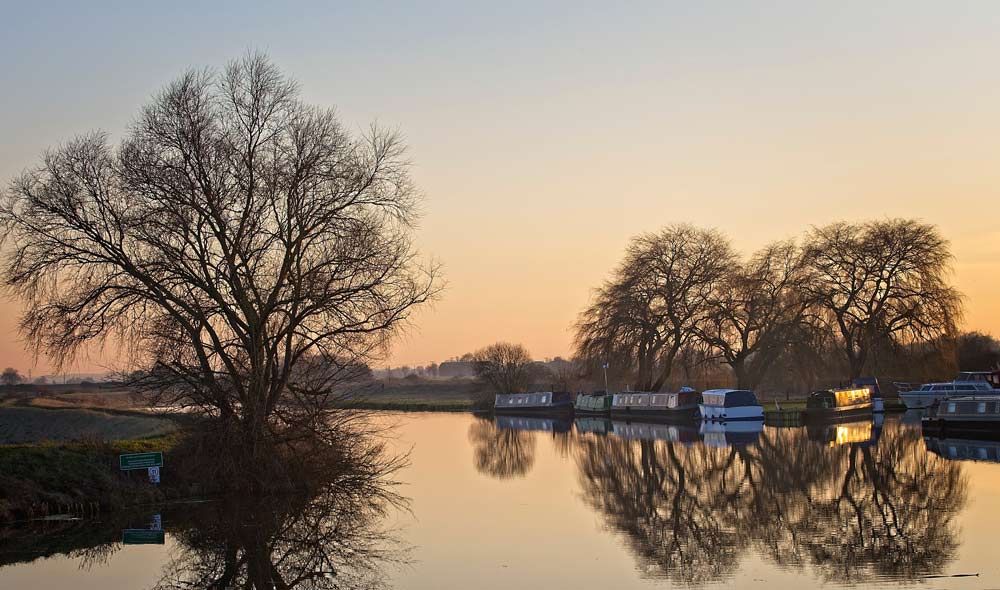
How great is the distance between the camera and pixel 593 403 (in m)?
65.9

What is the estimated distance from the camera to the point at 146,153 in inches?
859

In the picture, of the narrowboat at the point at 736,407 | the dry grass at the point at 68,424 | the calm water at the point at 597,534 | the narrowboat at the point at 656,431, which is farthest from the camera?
the narrowboat at the point at 736,407

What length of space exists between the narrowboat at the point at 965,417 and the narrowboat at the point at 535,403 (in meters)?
30.8

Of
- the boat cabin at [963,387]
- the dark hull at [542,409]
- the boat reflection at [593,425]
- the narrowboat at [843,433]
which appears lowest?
the narrowboat at [843,433]

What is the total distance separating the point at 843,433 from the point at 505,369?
40534 mm

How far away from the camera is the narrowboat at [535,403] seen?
6688 centimetres

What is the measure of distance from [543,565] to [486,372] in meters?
65.2

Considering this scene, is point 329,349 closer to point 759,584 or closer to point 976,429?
point 759,584

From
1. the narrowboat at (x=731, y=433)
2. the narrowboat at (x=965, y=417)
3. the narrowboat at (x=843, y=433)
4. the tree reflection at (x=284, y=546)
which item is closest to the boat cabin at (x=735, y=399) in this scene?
the narrowboat at (x=731, y=433)

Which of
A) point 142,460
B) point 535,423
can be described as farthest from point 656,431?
point 142,460

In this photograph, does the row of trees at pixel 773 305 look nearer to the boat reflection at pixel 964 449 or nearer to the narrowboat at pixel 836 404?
the narrowboat at pixel 836 404

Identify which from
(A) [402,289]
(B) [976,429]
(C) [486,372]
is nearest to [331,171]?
(A) [402,289]

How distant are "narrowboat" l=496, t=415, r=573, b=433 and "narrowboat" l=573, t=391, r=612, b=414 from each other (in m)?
1.80

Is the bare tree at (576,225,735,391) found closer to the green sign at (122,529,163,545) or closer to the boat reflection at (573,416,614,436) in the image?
the boat reflection at (573,416,614,436)
